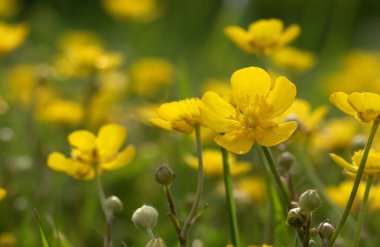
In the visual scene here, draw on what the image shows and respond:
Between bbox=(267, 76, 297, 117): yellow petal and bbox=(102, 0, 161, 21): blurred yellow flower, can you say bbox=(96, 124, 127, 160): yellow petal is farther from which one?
bbox=(102, 0, 161, 21): blurred yellow flower

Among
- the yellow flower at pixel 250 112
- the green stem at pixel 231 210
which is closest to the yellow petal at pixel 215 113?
the yellow flower at pixel 250 112

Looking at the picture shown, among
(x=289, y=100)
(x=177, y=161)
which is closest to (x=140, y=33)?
(x=177, y=161)

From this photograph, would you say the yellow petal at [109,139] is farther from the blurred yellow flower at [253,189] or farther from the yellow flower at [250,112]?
the blurred yellow flower at [253,189]

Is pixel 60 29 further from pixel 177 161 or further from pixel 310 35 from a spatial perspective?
pixel 177 161

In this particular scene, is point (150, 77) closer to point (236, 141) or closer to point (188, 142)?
point (188, 142)

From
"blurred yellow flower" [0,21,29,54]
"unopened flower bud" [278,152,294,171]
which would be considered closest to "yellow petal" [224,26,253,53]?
"unopened flower bud" [278,152,294,171]

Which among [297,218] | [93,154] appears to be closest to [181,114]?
[93,154]
